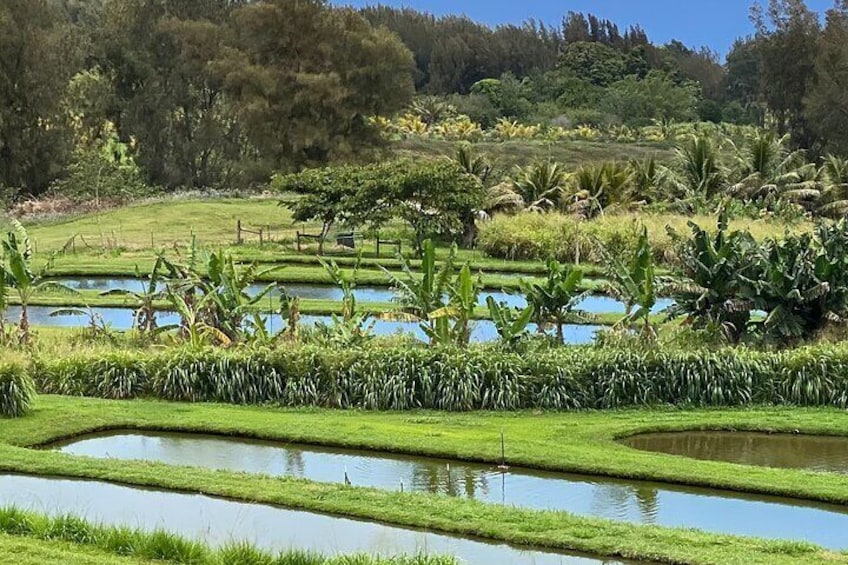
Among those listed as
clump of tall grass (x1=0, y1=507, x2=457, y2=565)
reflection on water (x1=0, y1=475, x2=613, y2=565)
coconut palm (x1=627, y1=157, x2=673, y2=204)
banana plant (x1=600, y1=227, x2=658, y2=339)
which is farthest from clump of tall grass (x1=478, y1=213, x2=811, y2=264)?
clump of tall grass (x1=0, y1=507, x2=457, y2=565)

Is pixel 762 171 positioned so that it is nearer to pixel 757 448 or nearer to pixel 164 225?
pixel 164 225

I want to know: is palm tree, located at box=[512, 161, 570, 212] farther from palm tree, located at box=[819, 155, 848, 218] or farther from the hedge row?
the hedge row

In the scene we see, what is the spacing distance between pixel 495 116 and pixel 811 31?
35.6 m

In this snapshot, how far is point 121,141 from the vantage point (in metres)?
65.5

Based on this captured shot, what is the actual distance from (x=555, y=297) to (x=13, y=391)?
800cm

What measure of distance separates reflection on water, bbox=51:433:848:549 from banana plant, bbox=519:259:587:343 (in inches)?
210

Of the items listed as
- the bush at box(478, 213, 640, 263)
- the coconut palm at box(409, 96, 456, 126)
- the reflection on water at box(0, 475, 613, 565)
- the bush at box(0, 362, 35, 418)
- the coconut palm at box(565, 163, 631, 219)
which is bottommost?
the reflection on water at box(0, 475, 613, 565)

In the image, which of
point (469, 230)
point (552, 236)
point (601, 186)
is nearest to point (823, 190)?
point (601, 186)

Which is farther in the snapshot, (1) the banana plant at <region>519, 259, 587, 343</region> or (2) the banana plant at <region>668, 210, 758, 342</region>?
(2) the banana plant at <region>668, 210, 758, 342</region>

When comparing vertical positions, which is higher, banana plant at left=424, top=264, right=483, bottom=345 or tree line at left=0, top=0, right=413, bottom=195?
tree line at left=0, top=0, right=413, bottom=195

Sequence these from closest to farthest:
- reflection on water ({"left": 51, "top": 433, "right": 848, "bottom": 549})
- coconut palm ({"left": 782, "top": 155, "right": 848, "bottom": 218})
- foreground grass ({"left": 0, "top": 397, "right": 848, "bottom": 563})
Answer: foreground grass ({"left": 0, "top": 397, "right": 848, "bottom": 563})
reflection on water ({"left": 51, "top": 433, "right": 848, "bottom": 549})
coconut palm ({"left": 782, "top": 155, "right": 848, "bottom": 218})

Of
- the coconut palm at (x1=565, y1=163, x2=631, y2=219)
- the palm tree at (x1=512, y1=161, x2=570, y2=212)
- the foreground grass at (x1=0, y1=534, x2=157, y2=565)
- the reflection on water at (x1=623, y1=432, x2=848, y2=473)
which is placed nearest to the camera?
the foreground grass at (x1=0, y1=534, x2=157, y2=565)

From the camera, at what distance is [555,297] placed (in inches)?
669

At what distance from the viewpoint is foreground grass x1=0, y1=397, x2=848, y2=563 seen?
880 cm
